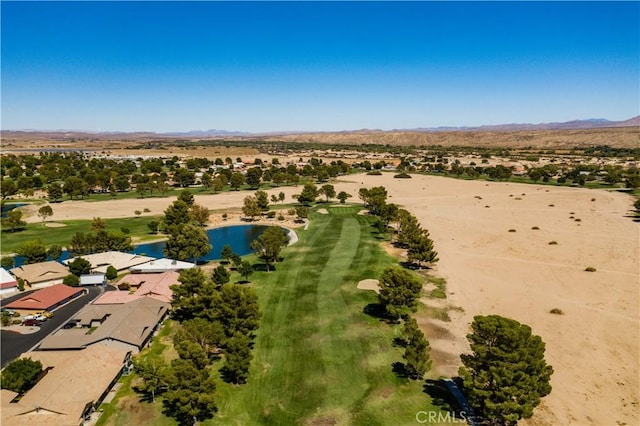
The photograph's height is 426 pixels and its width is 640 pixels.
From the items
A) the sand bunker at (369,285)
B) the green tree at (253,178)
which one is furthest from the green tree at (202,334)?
the green tree at (253,178)

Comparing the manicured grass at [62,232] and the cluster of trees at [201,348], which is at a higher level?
the cluster of trees at [201,348]

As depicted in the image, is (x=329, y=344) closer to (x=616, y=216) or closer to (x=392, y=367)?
(x=392, y=367)

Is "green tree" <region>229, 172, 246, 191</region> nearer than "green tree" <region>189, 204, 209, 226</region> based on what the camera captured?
No

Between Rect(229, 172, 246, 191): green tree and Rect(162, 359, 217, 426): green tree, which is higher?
Rect(229, 172, 246, 191): green tree

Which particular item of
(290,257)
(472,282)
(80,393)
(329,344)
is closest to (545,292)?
(472,282)

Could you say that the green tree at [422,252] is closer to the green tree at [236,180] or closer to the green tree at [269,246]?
the green tree at [269,246]

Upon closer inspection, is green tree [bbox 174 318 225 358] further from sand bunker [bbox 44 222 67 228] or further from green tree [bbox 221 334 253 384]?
sand bunker [bbox 44 222 67 228]

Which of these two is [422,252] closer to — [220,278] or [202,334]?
[220,278]

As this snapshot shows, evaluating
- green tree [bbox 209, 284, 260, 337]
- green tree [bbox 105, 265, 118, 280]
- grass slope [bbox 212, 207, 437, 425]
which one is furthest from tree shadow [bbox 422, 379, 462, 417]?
green tree [bbox 105, 265, 118, 280]

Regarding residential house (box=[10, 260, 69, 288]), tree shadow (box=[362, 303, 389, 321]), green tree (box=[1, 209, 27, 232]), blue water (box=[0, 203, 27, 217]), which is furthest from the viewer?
blue water (box=[0, 203, 27, 217])
